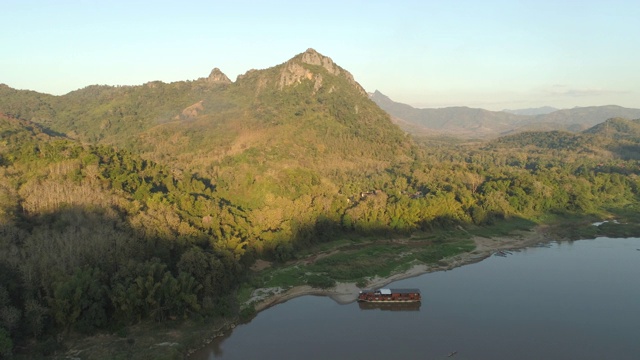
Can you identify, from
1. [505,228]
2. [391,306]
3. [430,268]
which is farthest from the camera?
[505,228]

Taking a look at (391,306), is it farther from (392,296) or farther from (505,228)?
(505,228)

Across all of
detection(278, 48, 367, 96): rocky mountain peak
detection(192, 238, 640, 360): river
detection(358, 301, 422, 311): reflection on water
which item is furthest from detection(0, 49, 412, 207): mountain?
detection(192, 238, 640, 360): river

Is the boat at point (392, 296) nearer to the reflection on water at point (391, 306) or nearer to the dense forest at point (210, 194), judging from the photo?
the reflection on water at point (391, 306)

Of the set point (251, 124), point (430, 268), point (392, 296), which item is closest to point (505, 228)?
point (430, 268)

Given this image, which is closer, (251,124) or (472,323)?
(472,323)

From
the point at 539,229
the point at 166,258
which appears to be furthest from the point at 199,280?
the point at 539,229

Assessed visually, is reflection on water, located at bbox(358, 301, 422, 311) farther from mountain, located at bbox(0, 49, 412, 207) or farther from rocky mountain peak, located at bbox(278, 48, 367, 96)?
rocky mountain peak, located at bbox(278, 48, 367, 96)

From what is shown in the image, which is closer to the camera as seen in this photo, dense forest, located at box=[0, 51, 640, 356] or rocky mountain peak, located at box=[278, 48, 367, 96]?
dense forest, located at box=[0, 51, 640, 356]

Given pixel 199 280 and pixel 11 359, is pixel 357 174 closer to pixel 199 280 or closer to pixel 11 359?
pixel 199 280

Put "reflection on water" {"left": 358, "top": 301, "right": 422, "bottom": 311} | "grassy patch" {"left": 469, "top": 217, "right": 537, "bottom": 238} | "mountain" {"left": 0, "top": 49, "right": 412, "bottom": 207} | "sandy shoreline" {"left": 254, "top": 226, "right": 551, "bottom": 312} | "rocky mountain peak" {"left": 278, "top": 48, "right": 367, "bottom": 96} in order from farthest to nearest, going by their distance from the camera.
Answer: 1. "rocky mountain peak" {"left": 278, "top": 48, "right": 367, "bottom": 96}
2. "mountain" {"left": 0, "top": 49, "right": 412, "bottom": 207}
3. "grassy patch" {"left": 469, "top": 217, "right": 537, "bottom": 238}
4. "sandy shoreline" {"left": 254, "top": 226, "right": 551, "bottom": 312}
5. "reflection on water" {"left": 358, "top": 301, "right": 422, "bottom": 311}
